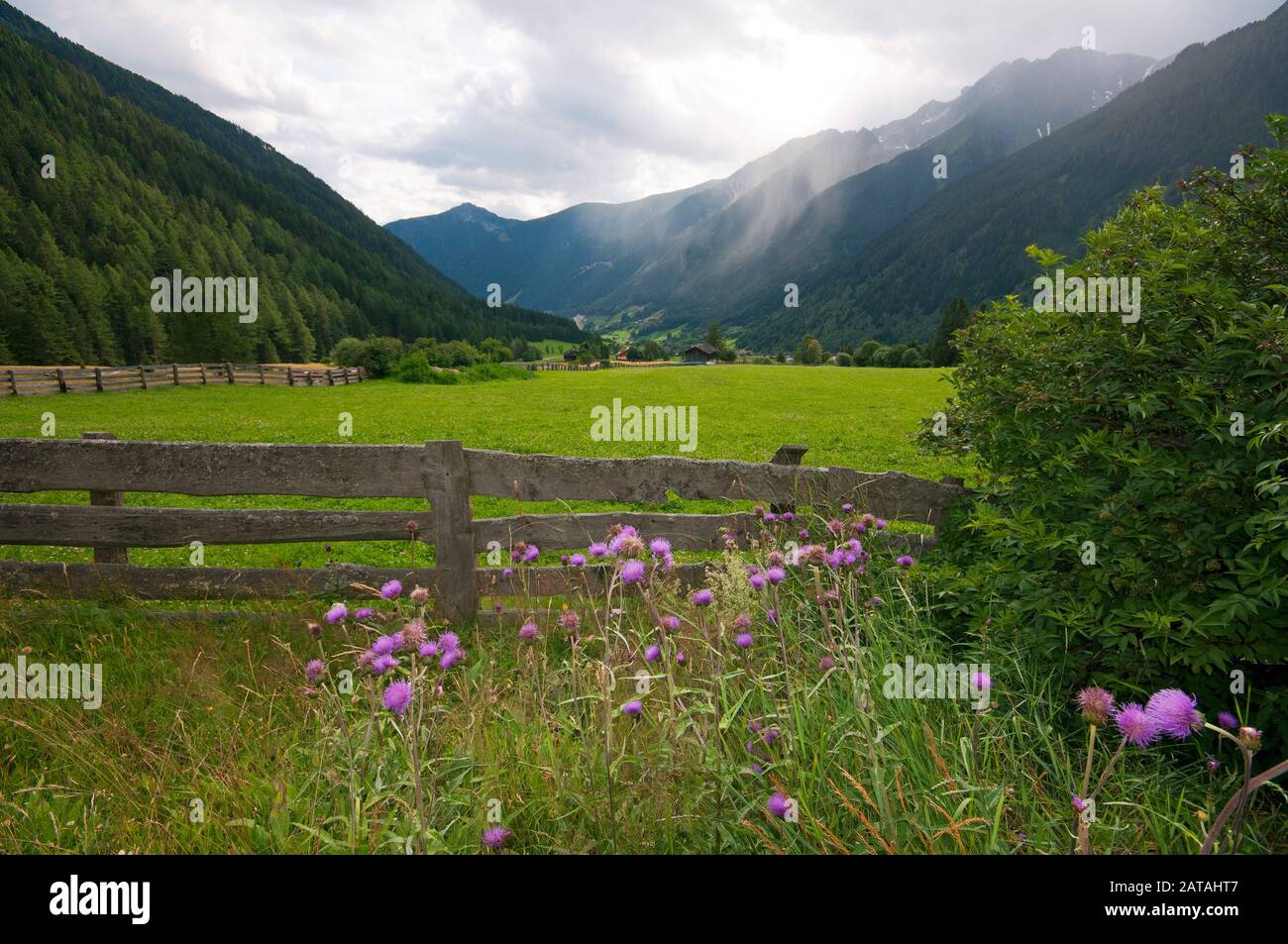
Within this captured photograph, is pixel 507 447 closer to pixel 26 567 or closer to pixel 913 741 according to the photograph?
pixel 26 567

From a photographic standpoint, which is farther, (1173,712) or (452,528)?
(452,528)

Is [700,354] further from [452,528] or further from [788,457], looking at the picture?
[452,528]

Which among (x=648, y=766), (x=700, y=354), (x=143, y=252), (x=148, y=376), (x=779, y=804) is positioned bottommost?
(x=648, y=766)

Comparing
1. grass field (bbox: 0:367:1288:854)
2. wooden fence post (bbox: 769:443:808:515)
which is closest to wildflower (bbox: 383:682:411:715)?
grass field (bbox: 0:367:1288:854)

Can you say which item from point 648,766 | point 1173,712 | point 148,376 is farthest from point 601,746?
point 148,376

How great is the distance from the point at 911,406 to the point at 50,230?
116940mm

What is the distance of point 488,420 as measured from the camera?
26109mm

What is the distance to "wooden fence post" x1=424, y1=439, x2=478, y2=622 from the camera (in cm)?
484

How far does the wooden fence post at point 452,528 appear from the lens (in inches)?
190

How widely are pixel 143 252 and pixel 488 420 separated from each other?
96339 mm

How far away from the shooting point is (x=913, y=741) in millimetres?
2307

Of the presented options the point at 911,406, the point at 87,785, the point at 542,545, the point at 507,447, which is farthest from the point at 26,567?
the point at 911,406

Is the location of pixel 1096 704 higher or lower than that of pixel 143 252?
lower

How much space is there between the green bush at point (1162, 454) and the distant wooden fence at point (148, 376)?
50686mm
